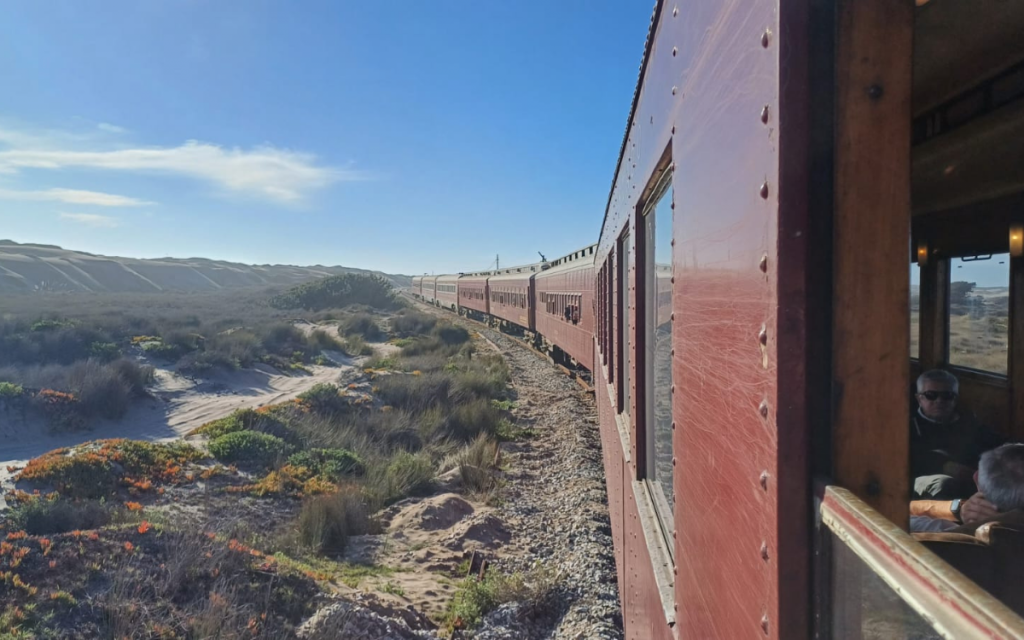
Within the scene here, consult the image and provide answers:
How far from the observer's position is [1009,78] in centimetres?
242

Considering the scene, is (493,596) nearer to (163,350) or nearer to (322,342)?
(163,350)

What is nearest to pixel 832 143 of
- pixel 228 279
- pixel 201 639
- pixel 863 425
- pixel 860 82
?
pixel 860 82

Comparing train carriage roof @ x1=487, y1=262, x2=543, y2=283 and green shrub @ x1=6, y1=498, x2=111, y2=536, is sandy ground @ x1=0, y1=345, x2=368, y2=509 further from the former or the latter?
train carriage roof @ x1=487, y1=262, x2=543, y2=283

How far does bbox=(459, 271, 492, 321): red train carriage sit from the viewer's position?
35.3 meters

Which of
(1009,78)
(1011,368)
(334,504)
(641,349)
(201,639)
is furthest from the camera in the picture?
(334,504)

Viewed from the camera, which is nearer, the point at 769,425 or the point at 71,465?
the point at 769,425

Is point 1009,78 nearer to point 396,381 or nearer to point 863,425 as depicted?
point 863,425

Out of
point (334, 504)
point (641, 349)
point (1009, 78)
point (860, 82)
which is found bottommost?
point (334, 504)

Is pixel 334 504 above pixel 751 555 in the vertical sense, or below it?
below

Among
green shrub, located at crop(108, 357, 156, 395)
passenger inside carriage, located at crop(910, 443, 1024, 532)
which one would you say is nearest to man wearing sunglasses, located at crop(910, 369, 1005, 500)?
passenger inside carriage, located at crop(910, 443, 1024, 532)

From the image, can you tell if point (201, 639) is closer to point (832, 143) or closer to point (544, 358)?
point (832, 143)

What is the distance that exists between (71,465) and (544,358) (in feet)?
49.9

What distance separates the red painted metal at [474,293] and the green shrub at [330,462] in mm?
24049

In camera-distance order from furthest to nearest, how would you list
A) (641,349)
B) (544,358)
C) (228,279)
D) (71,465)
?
(228,279)
(544,358)
(71,465)
(641,349)
